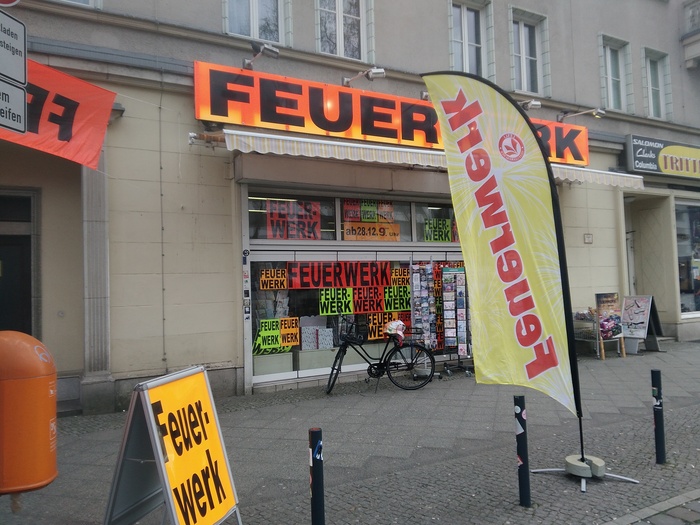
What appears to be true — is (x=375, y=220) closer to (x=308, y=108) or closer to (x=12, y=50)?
(x=308, y=108)

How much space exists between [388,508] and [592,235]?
9.54m

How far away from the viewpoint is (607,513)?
4.13m

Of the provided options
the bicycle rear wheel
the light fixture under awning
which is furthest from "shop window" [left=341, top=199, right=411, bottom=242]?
the light fixture under awning

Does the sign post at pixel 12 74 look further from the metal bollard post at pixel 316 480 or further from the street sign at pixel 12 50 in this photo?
the metal bollard post at pixel 316 480

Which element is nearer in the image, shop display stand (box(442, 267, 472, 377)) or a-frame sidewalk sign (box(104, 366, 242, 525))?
a-frame sidewalk sign (box(104, 366, 242, 525))

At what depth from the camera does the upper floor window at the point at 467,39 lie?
10727 mm

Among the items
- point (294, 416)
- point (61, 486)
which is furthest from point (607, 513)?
point (61, 486)

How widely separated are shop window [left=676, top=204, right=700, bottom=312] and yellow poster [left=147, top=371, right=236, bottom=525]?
13.3 meters

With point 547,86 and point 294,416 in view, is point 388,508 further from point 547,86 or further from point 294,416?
point 547,86

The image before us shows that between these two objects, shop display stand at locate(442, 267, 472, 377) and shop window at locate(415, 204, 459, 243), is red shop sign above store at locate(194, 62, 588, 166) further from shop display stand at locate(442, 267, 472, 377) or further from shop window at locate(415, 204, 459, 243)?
shop display stand at locate(442, 267, 472, 377)

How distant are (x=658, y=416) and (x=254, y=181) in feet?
19.5

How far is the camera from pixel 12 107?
11.1 feet

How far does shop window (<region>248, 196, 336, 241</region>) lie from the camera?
8.60 metres

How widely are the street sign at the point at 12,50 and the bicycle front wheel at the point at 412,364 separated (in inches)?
246
